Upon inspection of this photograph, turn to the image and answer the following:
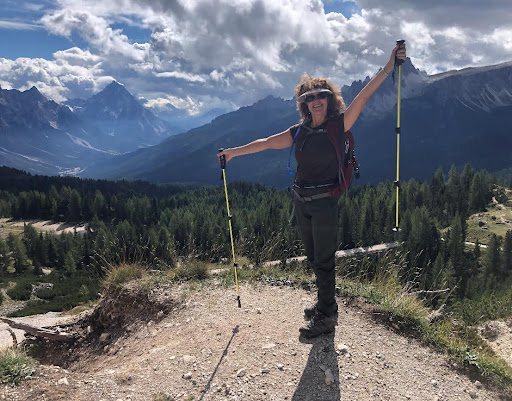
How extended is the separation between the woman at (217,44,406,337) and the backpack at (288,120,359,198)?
64 mm

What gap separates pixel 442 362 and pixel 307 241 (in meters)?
3.21

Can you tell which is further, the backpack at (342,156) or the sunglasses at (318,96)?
the sunglasses at (318,96)

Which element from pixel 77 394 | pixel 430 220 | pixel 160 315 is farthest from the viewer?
pixel 430 220

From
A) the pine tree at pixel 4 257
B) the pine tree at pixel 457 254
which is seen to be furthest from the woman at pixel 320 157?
the pine tree at pixel 4 257

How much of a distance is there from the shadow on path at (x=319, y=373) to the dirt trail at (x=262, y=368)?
0.02 meters

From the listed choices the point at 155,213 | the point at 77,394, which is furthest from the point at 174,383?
the point at 155,213

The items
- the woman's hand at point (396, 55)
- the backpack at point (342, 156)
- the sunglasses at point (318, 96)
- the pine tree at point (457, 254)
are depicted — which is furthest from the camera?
the pine tree at point (457, 254)

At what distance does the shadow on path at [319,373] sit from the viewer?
5676 millimetres

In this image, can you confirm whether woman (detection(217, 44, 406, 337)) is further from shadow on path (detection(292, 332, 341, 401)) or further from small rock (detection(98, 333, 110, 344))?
small rock (detection(98, 333, 110, 344))

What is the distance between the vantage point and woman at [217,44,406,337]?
659 centimetres

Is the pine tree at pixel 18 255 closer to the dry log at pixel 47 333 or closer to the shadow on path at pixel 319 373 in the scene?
the dry log at pixel 47 333

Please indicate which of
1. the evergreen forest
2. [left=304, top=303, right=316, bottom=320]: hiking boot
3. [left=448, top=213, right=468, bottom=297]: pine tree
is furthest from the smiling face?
[left=448, top=213, right=468, bottom=297]: pine tree

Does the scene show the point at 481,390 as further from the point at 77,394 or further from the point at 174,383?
the point at 77,394

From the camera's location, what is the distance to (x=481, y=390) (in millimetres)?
5969
